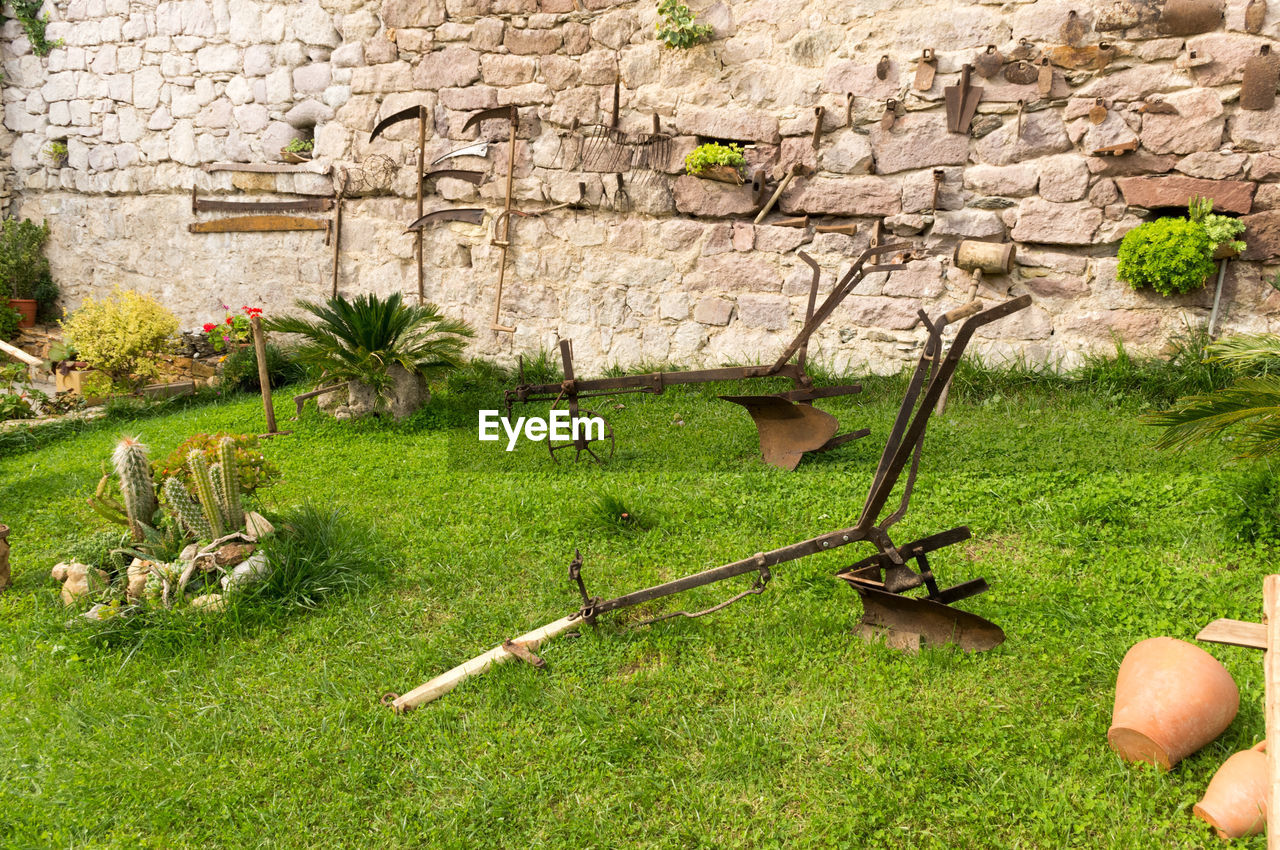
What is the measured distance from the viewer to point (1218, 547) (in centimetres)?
323

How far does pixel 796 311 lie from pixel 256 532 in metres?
4.15

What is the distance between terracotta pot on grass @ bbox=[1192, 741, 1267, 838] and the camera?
1895 mm

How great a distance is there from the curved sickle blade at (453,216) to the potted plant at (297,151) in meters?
1.50

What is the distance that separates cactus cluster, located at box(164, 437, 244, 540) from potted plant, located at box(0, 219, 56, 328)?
7.89m

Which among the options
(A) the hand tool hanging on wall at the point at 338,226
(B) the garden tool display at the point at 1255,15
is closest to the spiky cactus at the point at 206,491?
(A) the hand tool hanging on wall at the point at 338,226

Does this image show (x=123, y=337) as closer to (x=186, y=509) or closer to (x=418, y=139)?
(x=418, y=139)

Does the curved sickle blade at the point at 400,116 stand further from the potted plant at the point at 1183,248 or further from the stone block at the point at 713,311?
the potted plant at the point at 1183,248

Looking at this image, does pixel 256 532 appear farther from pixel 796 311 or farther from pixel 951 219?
pixel 951 219

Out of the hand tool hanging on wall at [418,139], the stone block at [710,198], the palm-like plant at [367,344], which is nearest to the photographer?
the palm-like plant at [367,344]

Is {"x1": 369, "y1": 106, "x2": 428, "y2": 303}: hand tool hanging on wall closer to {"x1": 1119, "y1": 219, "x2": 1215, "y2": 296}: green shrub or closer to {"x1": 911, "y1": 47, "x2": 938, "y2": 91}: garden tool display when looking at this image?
{"x1": 911, "y1": 47, "x2": 938, "y2": 91}: garden tool display

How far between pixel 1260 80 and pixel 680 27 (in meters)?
3.69

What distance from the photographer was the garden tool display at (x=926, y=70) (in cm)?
560

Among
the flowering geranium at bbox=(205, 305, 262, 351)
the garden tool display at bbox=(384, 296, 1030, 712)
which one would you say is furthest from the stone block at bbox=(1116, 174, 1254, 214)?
the flowering geranium at bbox=(205, 305, 262, 351)

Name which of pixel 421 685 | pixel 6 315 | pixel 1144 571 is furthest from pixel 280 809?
pixel 6 315
